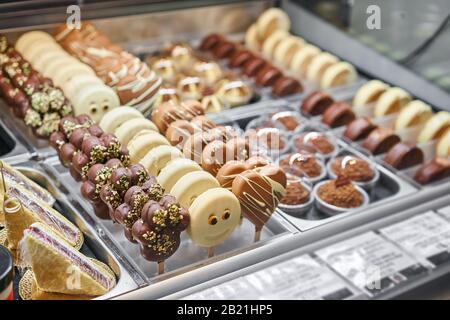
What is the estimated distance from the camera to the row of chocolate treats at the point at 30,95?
226 centimetres

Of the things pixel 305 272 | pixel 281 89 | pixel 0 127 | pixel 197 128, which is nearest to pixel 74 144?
pixel 197 128

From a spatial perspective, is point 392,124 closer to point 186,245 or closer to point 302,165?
point 302,165

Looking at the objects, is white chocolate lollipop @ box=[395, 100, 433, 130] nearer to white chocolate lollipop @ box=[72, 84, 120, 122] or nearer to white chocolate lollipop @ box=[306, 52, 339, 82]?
white chocolate lollipop @ box=[306, 52, 339, 82]

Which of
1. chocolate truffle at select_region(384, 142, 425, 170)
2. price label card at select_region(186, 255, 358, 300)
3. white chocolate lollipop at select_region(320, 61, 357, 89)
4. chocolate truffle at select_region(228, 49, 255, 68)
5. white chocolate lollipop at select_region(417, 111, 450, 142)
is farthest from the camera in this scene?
chocolate truffle at select_region(228, 49, 255, 68)

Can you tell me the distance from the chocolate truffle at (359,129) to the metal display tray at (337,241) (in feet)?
1.57

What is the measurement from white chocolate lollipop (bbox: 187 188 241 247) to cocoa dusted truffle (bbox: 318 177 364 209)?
520 mm

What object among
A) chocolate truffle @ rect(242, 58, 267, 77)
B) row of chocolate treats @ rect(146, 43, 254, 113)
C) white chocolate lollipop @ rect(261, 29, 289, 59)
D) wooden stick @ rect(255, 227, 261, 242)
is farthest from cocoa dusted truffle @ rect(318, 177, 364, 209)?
white chocolate lollipop @ rect(261, 29, 289, 59)

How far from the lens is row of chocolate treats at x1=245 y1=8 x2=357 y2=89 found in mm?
2969

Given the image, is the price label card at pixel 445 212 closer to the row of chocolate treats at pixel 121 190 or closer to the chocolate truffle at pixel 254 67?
the row of chocolate treats at pixel 121 190

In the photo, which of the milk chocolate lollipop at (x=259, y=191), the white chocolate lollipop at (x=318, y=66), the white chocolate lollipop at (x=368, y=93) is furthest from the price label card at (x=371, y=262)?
the white chocolate lollipop at (x=318, y=66)

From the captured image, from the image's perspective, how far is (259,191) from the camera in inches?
74.8

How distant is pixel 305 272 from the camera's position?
201 centimetres

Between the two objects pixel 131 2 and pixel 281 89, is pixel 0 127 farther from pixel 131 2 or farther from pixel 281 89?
pixel 281 89

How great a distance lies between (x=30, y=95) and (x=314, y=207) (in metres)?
1.07
